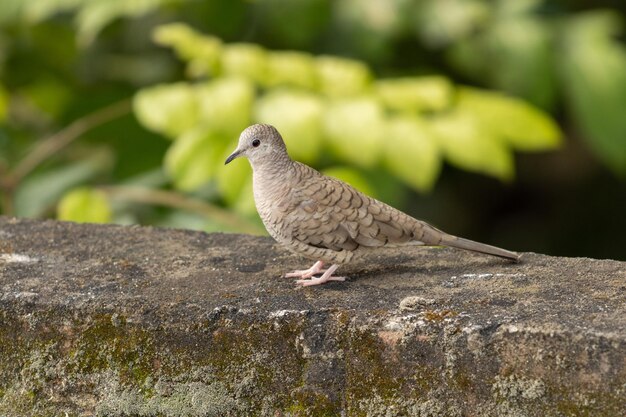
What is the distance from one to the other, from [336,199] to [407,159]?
4.59 ft

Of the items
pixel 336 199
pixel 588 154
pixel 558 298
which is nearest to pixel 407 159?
pixel 336 199

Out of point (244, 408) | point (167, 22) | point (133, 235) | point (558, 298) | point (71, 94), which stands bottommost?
point (244, 408)

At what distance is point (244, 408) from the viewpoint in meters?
3.02

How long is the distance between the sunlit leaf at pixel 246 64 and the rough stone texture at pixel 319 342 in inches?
70.5

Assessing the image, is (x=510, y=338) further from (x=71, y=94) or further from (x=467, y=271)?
(x=71, y=94)

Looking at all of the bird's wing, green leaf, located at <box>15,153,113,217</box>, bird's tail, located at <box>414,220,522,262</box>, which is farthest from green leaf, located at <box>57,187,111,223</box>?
bird's tail, located at <box>414,220,522,262</box>

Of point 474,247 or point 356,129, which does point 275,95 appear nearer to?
point 356,129

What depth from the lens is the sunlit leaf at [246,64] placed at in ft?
16.6

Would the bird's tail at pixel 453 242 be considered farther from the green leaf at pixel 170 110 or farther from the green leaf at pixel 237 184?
the green leaf at pixel 170 110

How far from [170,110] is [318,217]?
5.62 ft

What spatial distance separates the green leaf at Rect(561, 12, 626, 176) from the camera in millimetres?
6301

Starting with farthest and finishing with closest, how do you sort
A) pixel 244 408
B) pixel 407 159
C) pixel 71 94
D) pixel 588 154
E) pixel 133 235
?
pixel 588 154 → pixel 71 94 → pixel 407 159 → pixel 133 235 → pixel 244 408

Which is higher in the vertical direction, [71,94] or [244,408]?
[71,94]

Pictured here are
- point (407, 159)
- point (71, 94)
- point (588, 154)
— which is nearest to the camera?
point (407, 159)
